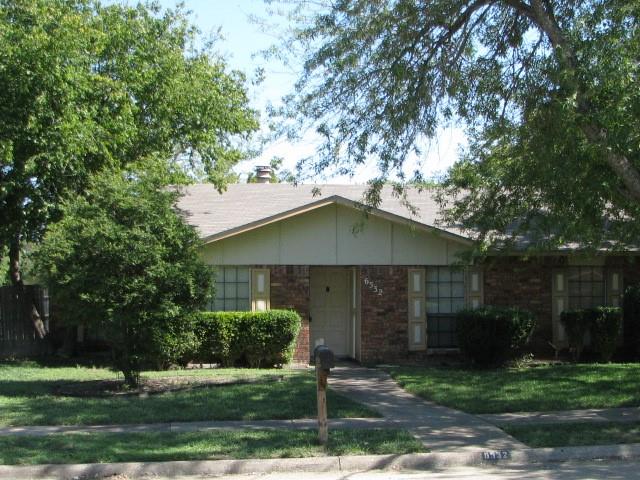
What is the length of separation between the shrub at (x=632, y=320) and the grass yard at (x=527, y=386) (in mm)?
1646

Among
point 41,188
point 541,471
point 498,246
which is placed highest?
point 41,188

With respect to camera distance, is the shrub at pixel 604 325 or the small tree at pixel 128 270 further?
the shrub at pixel 604 325

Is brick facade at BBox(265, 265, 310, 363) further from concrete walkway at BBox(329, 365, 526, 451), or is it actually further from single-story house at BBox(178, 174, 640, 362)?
concrete walkway at BBox(329, 365, 526, 451)

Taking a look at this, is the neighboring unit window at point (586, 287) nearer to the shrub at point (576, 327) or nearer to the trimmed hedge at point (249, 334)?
the shrub at point (576, 327)

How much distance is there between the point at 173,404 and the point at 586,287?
429 inches

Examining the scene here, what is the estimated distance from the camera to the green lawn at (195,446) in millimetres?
8227

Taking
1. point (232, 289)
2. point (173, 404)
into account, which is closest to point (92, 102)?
point (232, 289)

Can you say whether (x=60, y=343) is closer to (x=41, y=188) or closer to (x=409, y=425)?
(x=41, y=188)

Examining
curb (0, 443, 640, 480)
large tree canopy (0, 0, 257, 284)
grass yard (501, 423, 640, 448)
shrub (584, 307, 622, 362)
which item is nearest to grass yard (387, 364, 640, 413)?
shrub (584, 307, 622, 362)

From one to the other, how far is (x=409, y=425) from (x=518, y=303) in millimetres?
8239

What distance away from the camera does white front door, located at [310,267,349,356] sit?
59.3ft

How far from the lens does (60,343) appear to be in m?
18.6

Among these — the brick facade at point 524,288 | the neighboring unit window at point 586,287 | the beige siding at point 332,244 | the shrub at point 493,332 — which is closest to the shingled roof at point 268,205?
the beige siding at point 332,244

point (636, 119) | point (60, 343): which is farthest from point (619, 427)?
point (60, 343)
